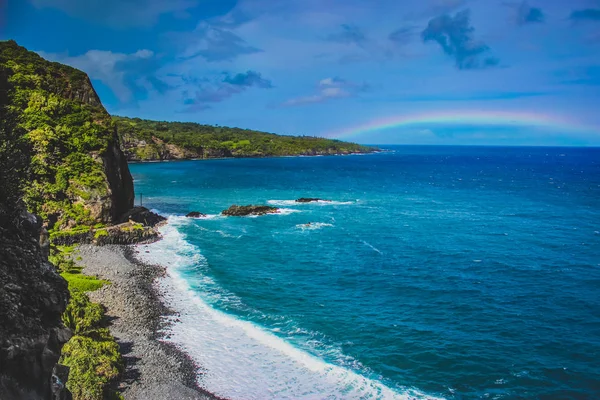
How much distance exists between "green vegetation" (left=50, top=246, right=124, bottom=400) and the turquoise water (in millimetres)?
5848

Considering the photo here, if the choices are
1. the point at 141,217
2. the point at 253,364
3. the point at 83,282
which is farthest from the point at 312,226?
the point at 253,364

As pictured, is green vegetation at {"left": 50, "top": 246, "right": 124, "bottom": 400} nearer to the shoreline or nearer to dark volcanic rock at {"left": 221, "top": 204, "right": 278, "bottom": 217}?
the shoreline

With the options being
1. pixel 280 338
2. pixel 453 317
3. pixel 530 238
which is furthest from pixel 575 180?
pixel 280 338

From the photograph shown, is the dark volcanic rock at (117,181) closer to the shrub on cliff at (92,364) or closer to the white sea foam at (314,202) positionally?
the white sea foam at (314,202)

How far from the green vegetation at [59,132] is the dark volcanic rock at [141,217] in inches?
250

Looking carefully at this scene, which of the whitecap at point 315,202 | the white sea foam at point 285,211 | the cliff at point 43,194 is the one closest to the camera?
the cliff at point 43,194

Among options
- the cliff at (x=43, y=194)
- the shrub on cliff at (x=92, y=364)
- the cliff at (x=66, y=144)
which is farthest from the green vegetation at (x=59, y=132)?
the shrub on cliff at (x=92, y=364)

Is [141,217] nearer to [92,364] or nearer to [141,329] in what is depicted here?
[141,329]

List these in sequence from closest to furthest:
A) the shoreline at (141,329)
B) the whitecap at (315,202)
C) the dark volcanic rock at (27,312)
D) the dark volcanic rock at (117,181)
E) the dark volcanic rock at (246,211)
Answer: the dark volcanic rock at (27,312), the shoreline at (141,329), the dark volcanic rock at (117,181), the dark volcanic rock at (246,211), the whitecap at (315,202)

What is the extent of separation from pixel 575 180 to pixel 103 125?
152736 mm

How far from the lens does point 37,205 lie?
58688mm

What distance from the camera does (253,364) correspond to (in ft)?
99.4

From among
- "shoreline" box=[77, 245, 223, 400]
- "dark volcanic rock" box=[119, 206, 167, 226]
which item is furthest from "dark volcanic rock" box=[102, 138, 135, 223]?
"shoreline" box=[77, 245, 223, 400]

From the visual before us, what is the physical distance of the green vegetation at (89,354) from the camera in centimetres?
2366
